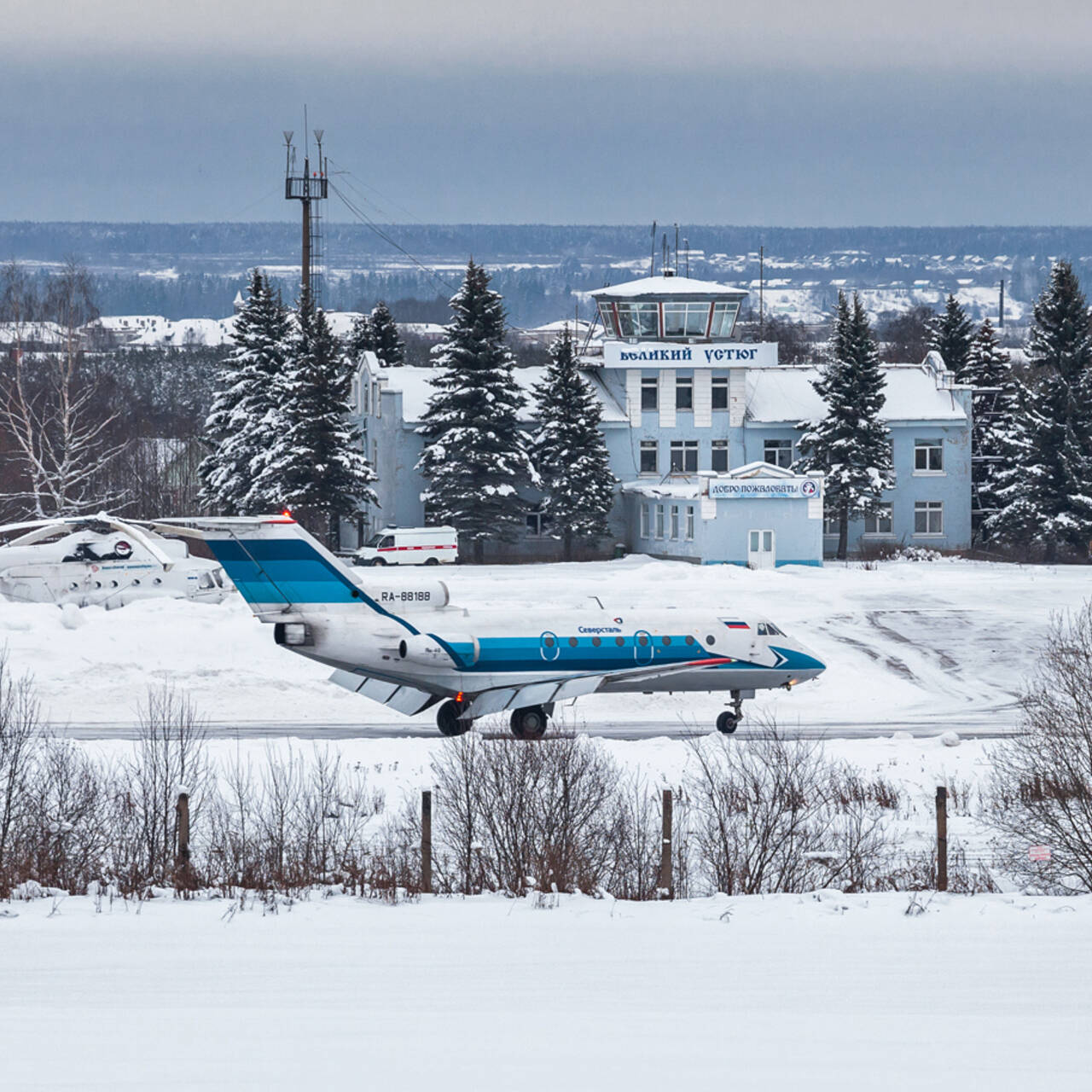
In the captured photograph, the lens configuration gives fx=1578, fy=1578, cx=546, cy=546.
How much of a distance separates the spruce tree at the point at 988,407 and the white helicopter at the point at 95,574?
Answer: 147 feet

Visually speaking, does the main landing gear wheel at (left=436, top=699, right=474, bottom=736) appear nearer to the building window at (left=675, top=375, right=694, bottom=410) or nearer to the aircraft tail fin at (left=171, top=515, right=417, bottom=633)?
the aircraft tail fin at (left=171, top=515, right=417, bottom=633)

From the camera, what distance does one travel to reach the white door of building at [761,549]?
7244 centimetres

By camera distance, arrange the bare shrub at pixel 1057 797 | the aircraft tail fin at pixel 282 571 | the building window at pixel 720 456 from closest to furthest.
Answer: the bare shrub at pixel 1057 797 < the aircraft tail fin at pixel 282 571 < the building window at pixel 720 456

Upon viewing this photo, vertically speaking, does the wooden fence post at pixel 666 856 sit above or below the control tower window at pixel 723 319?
below

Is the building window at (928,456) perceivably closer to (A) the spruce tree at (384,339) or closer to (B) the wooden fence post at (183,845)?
(A) the spruce tree at (384,339)

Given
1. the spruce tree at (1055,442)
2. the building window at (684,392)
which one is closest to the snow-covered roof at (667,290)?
the building window at (684,392)

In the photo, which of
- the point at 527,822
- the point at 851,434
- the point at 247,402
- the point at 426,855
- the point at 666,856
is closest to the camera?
the point at 666,856

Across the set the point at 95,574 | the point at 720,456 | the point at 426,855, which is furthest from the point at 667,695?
the point at 720,456

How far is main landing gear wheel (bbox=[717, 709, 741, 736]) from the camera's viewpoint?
118ft

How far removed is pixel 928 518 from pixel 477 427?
978 inches

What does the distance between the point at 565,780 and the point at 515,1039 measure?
7180 millimetres

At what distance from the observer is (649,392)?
82.6 metres

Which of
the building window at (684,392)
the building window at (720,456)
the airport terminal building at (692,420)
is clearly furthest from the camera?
the building window at (720,456)

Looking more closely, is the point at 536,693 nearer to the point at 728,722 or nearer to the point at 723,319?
the point at 728,722
